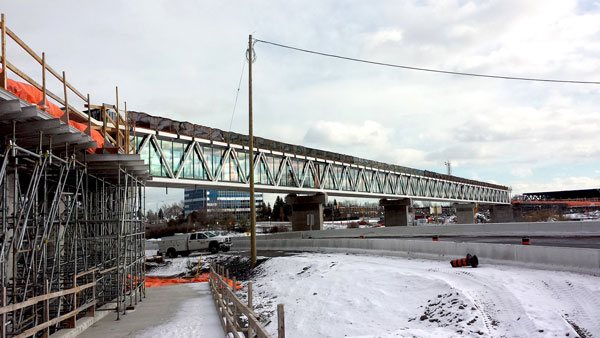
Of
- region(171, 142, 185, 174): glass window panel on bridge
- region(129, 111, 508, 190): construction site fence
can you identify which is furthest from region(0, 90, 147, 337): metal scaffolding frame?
region(171, 142, 185, 174): glass window panel on bridge

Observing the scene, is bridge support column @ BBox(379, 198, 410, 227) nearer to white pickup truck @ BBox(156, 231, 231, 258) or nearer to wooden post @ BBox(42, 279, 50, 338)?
white pickup truck @ BBox(156, 231, 231, 258)

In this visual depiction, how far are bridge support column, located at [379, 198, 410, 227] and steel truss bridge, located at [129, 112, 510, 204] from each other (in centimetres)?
198

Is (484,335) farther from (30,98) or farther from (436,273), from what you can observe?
(30,98)

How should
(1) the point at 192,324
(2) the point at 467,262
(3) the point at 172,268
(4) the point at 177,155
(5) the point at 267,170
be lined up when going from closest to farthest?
1. (1) the point at 192,324
2. (2) the point at 467,262
3. (3) the point at 172,268
4. (4) the point at 177,155
5. (5) the point at 267,170

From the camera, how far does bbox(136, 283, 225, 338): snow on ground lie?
1109 centimetres

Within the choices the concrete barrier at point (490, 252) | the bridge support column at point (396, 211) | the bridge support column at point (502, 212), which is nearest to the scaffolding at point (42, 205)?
the concrete barrier at point (490, 252)

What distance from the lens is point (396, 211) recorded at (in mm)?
75000

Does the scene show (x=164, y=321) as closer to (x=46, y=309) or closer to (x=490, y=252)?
(x=46, y=309)

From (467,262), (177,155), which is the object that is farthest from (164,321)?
(177,155)

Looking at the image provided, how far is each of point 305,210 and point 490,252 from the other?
38.2 meters

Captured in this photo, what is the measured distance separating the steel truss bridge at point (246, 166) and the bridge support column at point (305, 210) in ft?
6.61

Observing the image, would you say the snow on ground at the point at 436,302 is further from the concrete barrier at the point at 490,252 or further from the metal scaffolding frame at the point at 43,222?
the metal scaffolding frame at the point at 43,222

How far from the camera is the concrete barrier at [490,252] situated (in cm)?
1404

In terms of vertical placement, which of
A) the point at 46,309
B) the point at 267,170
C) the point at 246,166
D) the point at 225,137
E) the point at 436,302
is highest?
the point at 225,137
